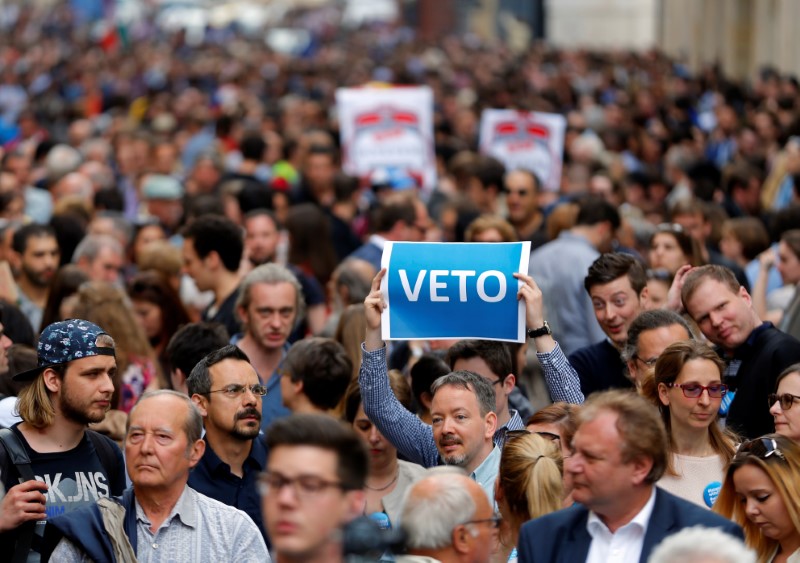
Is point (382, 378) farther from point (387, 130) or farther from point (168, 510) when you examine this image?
point (387, 130)

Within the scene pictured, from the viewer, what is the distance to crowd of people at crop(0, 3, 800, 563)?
17.5ft

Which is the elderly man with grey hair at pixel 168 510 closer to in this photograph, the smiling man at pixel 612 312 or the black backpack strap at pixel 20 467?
the black backpack strap at pixel 20 467

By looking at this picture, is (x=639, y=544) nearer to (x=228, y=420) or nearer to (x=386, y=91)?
(x=228, y=420)

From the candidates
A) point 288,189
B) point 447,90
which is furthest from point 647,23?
point 288,189

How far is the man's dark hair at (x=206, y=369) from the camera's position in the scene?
7.30 metres

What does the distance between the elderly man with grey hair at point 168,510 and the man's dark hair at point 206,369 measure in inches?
36.8

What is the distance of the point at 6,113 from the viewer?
32719 mm

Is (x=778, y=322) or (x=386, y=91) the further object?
(x=386, y=91)

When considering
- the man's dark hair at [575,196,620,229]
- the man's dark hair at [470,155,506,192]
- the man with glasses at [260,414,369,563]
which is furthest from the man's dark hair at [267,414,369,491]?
the man's dark hair at [470,155,506,192]

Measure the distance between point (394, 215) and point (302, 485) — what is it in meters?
7.56

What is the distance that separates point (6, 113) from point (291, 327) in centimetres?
2462

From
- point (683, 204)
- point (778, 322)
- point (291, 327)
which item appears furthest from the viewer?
point (683, 204)

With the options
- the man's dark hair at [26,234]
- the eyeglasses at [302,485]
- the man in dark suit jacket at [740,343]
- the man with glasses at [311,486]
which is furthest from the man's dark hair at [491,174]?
the eyeglasses at [302,485]

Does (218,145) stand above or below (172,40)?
above
